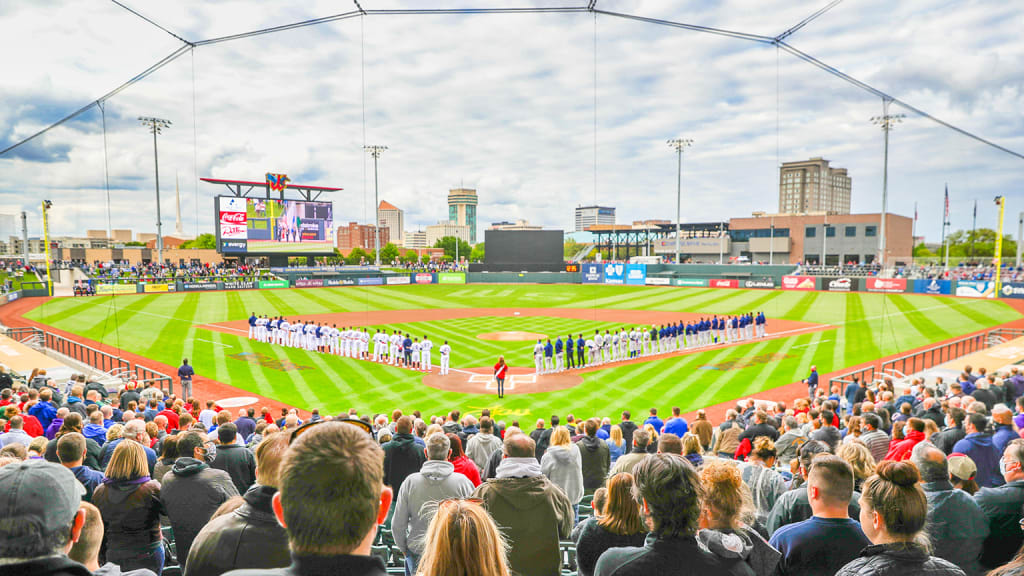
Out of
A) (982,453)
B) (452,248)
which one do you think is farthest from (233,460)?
(452,248)

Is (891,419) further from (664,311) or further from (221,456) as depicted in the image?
(664,311)

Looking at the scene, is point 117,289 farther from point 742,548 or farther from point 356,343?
point 742,548

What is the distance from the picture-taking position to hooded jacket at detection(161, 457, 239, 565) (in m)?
4.34

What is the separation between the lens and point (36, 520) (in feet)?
6.88

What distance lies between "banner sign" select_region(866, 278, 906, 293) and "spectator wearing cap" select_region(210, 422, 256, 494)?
188 ft

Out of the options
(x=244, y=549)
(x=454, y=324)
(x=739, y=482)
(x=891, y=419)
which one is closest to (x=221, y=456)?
(x=244, y=549)

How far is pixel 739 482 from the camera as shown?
3.19m

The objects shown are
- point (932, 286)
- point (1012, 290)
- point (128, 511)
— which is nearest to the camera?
point (128, 511)

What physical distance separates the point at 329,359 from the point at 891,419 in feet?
68.3

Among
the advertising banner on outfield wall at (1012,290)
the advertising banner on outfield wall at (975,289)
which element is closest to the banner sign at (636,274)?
the advertising banner on outfield wall at (975,289)

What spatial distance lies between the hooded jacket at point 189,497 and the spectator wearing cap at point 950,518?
18.7 feet

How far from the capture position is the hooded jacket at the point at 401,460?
6.45m

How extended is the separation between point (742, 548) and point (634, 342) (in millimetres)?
22665

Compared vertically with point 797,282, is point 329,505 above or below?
above
